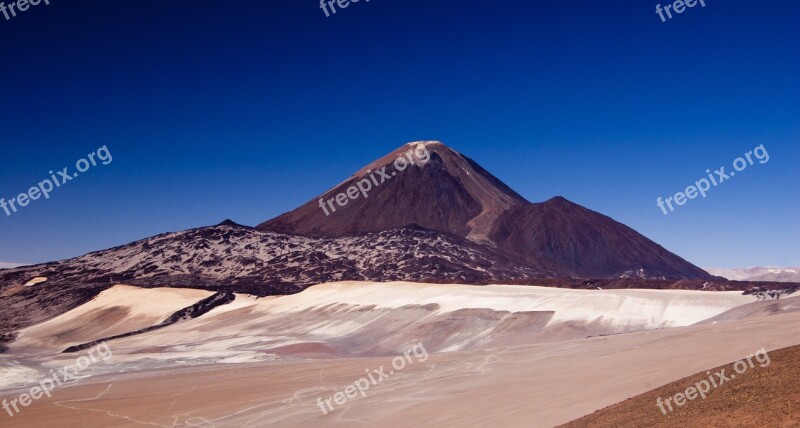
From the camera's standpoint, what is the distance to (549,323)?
1442 inches

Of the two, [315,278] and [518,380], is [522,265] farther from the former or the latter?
[518,380]

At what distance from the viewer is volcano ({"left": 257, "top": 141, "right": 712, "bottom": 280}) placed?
146 metres

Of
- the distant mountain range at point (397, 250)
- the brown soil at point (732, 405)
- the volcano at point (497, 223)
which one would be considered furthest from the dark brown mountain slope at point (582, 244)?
the brown soil at point (732, 405)

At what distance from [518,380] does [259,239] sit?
9513cm

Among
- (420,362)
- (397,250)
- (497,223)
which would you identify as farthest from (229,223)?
(420,362)

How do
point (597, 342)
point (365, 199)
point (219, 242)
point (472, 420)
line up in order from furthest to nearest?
1. point (365, 199)
2. point (219, 242)
3. point (597, 342)
4. point (472, 420)

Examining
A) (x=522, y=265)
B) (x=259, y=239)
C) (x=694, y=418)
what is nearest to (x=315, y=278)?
(x=259, y=239)

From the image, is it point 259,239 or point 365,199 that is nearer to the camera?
point 259,239

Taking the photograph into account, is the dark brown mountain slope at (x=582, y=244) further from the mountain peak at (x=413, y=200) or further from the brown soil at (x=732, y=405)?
the brown soil at (x=732, y=405)

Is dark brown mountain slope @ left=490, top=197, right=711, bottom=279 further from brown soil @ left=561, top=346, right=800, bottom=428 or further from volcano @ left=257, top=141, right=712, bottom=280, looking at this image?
brown soil @ left=561, top=346, right=800, bottom=428

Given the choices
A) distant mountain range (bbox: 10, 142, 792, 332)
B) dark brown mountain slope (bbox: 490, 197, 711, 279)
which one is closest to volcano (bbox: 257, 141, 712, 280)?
dark brown mountain slope (bbox: 490, 197, 711, 279)

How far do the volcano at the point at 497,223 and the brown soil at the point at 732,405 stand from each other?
11913cm

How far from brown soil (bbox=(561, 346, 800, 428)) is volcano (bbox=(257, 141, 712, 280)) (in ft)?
391

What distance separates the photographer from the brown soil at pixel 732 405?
10438 mm
